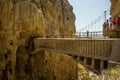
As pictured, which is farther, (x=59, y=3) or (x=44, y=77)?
(x=59, y=3)

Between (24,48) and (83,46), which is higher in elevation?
(83,46)

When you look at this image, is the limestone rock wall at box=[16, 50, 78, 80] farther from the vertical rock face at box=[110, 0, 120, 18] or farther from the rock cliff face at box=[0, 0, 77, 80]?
the vertical rock face at box=[110, 0, 120, 18]

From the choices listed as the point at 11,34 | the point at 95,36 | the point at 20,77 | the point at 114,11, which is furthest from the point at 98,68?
the point at 20,77

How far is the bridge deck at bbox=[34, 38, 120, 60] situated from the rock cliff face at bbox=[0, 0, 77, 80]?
3897mm

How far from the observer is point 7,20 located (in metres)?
33.1

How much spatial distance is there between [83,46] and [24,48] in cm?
1536

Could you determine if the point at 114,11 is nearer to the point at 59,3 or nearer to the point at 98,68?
the point at 98,68

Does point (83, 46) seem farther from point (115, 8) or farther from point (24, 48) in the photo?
point (24, 48)

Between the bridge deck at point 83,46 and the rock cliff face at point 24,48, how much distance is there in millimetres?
3897

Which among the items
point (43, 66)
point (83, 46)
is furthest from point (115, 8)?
point (43, 66)

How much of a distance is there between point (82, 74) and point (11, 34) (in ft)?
70.9

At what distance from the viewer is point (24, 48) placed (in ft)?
115

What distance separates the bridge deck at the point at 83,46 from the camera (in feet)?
57.8

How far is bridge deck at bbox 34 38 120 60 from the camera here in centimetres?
1762
